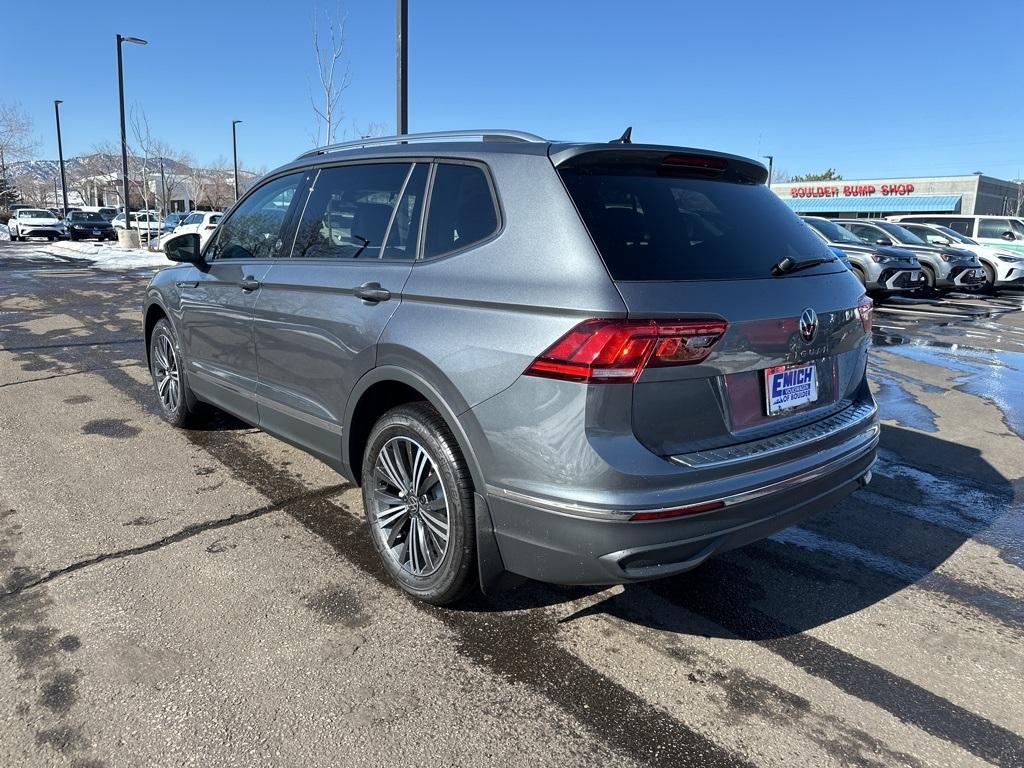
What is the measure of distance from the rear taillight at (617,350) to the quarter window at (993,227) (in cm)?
2304

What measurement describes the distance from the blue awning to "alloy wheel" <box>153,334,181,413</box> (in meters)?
50.7

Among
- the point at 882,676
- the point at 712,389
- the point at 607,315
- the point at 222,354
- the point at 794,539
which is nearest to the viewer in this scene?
the point at 607,315

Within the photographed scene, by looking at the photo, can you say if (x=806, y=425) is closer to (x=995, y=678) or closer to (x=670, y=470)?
(x=670, y=470)

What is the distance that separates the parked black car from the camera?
38.3 m

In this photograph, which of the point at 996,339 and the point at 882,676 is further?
the point at 996,339


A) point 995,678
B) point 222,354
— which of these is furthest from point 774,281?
point 222,354

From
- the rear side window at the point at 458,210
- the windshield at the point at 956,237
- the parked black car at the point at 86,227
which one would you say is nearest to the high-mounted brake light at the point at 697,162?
the rear side window at the point at 458,210

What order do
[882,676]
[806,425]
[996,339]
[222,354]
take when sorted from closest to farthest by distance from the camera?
A: [882,676], [806,425], [222,354], [996,339]

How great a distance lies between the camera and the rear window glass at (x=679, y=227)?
8.41ft

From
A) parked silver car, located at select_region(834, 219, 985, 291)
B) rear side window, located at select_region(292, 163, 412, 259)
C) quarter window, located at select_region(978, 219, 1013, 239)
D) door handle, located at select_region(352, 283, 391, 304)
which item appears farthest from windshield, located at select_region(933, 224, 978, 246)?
door handle, located at select_region(352, 283, 391, 304)

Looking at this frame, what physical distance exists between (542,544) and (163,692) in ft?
4.53

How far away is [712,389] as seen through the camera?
2.51 meters

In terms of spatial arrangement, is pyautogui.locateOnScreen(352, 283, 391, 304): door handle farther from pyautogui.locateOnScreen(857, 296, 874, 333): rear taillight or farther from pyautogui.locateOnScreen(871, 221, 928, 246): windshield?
pyautogui.locateOnScreen(871, 221, 928, 246): windshield

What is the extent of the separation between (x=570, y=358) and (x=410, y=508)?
44.8 inches
